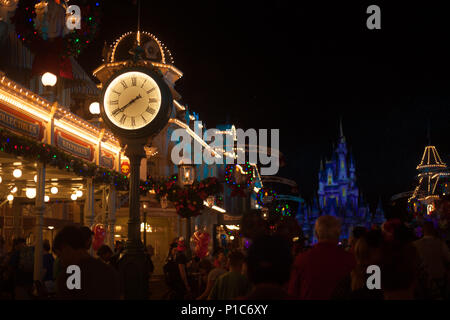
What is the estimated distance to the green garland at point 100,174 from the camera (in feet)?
33.6

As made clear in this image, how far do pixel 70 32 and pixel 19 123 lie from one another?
11.8ft

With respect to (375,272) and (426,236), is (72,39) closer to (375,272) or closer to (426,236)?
(426,236)

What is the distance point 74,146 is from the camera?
1352 centimetres

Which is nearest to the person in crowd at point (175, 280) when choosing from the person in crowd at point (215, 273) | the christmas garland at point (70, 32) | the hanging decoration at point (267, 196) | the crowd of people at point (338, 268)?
the person in crowd at point (215, 273)

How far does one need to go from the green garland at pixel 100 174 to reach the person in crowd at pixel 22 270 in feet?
6.76

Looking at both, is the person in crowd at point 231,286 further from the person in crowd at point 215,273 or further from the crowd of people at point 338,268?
the person in crowd at point 215,273

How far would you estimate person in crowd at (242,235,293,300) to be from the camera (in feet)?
9.71

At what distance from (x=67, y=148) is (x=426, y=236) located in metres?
9.21

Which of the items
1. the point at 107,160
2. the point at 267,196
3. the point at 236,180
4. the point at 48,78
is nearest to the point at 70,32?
the point at 48,78

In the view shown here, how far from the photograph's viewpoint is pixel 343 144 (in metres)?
170

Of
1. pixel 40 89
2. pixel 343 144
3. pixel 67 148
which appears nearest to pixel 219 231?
pixel 40 89

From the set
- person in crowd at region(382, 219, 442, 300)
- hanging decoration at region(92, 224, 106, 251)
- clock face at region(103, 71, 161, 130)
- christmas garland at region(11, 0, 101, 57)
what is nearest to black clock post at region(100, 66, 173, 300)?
clock face at region(103, 71, 161, 130)

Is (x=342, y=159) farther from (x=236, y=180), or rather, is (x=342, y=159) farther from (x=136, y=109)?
(x=136, y=109)
